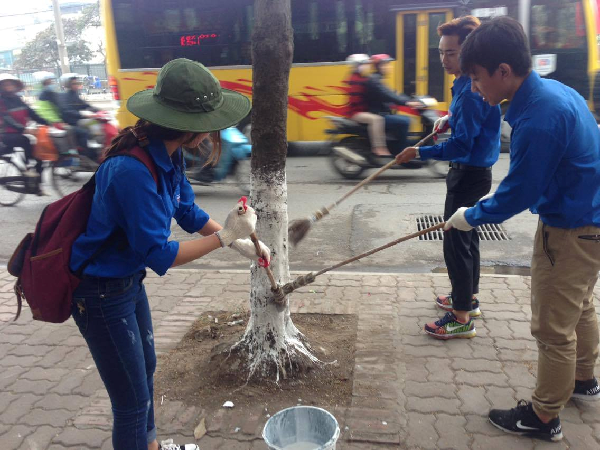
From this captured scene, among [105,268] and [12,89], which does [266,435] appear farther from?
[12,89]

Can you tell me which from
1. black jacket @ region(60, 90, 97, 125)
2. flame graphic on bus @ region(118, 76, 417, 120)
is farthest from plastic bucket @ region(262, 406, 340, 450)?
flame graphic on bus @ region(118, 76, 417, 120)

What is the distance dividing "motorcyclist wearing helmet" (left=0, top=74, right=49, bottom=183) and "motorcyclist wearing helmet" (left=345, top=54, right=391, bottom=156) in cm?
480

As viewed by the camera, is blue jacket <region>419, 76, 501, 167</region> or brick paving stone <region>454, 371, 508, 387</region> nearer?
brick paving stone <region>454, 371, 508, 387</region>

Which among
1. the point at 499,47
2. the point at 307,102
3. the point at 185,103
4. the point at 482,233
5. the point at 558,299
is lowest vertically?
the point at 482,233

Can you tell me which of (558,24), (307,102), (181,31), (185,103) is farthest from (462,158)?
(181,31)

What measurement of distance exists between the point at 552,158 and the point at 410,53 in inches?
345

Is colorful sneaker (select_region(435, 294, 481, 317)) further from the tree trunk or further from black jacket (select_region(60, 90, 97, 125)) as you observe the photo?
black jacket (select_region(60, 90, 97, 125))

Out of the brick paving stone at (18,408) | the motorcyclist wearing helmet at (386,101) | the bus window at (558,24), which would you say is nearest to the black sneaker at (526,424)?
the brick paving stone at (18,408)

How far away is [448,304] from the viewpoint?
3.96m

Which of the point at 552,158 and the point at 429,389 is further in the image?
the point at 429,389

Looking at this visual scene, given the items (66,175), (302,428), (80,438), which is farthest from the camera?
(66,175)

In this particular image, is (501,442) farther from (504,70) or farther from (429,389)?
(504,70)

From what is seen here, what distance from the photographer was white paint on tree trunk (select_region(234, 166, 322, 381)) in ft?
9.96

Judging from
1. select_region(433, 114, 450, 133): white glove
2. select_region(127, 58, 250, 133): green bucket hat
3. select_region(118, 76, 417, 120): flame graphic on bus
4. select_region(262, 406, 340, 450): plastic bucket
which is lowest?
select_region(262, 406, 340, 450): plastic bucket
